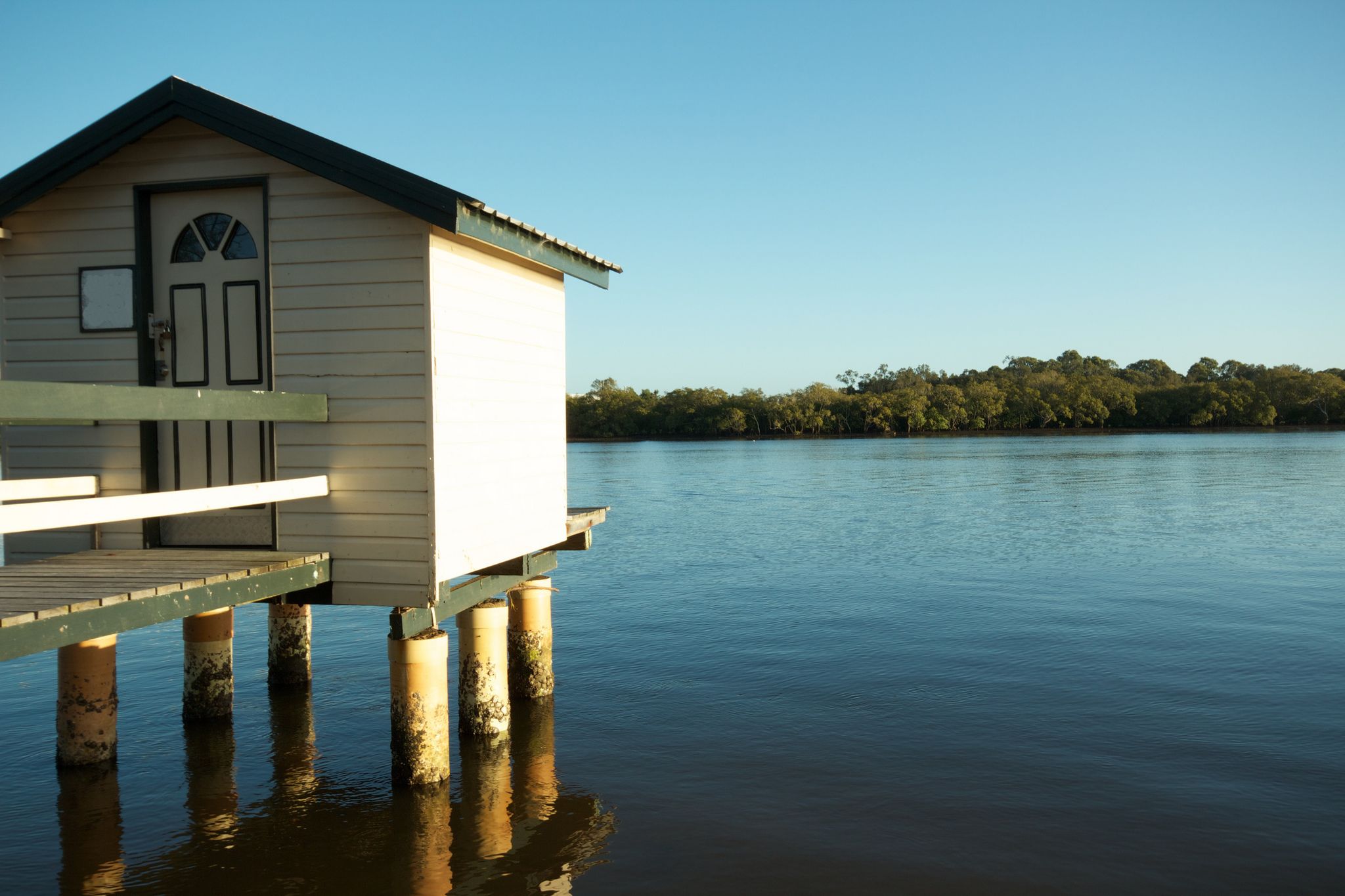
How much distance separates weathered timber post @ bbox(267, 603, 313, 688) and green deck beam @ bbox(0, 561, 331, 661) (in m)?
5.36

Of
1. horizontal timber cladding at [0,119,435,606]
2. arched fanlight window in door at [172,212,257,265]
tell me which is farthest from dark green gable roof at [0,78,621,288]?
arched fanlight window in door at [172,212,257,265]

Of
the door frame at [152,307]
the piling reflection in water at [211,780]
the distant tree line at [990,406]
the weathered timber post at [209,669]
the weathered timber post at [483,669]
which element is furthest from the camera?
the distant tree line at [990,406]

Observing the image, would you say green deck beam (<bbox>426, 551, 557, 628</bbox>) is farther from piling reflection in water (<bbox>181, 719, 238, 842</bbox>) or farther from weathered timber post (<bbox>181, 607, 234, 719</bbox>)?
weathered timber post (<bbox>181, 607, 234, 719</bbox>)

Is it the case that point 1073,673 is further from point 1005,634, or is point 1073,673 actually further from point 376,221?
point 376,221

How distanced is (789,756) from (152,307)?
7.30 meters

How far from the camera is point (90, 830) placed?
876 cm

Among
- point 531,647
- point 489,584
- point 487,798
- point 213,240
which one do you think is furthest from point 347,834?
point 213,240

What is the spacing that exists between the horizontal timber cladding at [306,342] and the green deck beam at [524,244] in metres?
0.37

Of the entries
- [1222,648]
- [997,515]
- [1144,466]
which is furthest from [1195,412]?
[1222,648]

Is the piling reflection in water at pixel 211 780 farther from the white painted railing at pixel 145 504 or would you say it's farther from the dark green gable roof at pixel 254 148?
the dark green gable roof at pixel 254 148

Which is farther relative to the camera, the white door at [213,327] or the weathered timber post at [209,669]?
the weathered timber post at [209,669]

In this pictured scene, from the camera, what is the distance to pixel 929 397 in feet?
460

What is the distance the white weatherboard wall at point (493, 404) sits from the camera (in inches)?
321

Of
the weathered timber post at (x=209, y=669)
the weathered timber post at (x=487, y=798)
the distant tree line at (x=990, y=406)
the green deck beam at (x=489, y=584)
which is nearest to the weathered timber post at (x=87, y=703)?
the weathered timber post at (x=209, y=669)
